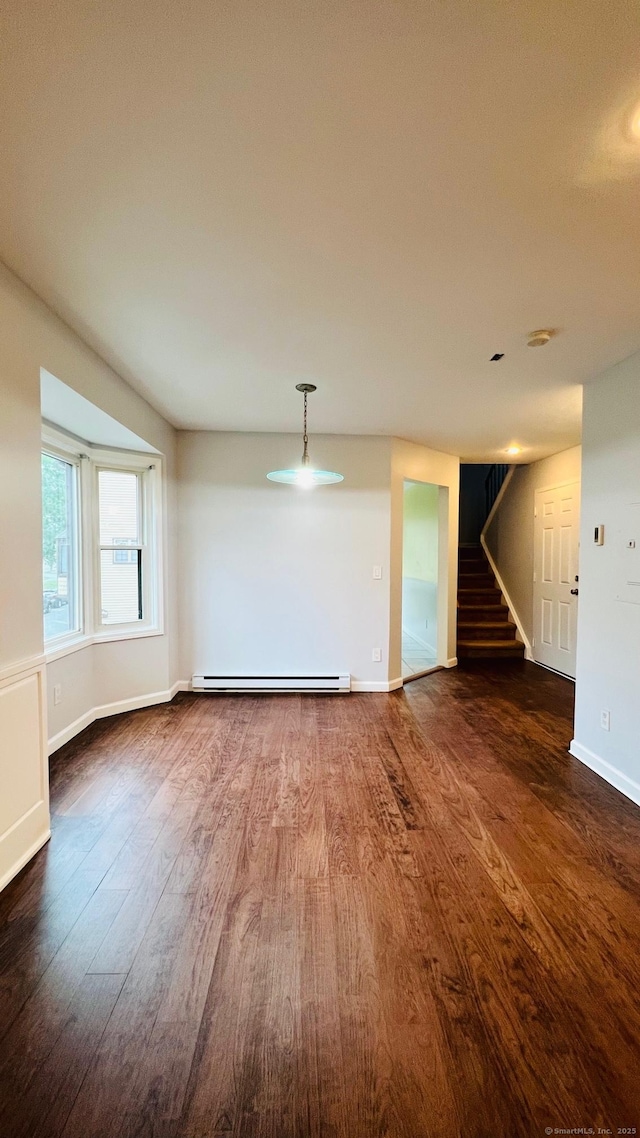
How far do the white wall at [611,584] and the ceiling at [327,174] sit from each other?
1.37ft

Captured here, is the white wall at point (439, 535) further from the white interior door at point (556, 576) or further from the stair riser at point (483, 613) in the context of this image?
the white interior door at point (556, 576)

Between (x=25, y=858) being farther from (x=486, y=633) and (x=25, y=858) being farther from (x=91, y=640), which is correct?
(x=486, y=633)

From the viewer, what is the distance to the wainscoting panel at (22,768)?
195cm

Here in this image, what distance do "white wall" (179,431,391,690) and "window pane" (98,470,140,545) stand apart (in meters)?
0.48

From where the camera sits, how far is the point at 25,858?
2.07m

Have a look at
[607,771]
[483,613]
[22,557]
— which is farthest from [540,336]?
[483,613]

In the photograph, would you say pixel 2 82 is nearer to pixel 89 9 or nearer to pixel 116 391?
pixel 89 9

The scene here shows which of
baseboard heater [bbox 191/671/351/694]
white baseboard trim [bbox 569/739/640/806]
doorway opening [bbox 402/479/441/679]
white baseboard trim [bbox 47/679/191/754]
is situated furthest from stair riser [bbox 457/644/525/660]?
white baseboard trim [bbox 47/679/191/754]

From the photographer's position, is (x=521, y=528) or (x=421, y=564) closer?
(x=521, y=528)

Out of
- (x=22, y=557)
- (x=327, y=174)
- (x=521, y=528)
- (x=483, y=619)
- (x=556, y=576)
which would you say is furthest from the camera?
(x=483, y=619)

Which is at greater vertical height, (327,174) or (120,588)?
(327,174)

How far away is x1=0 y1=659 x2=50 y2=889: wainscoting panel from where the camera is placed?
76.8 inches

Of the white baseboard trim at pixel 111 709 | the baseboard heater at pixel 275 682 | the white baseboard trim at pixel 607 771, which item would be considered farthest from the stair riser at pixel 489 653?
the white baseboard trim at pixel 111 709

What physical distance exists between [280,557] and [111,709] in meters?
1.94
